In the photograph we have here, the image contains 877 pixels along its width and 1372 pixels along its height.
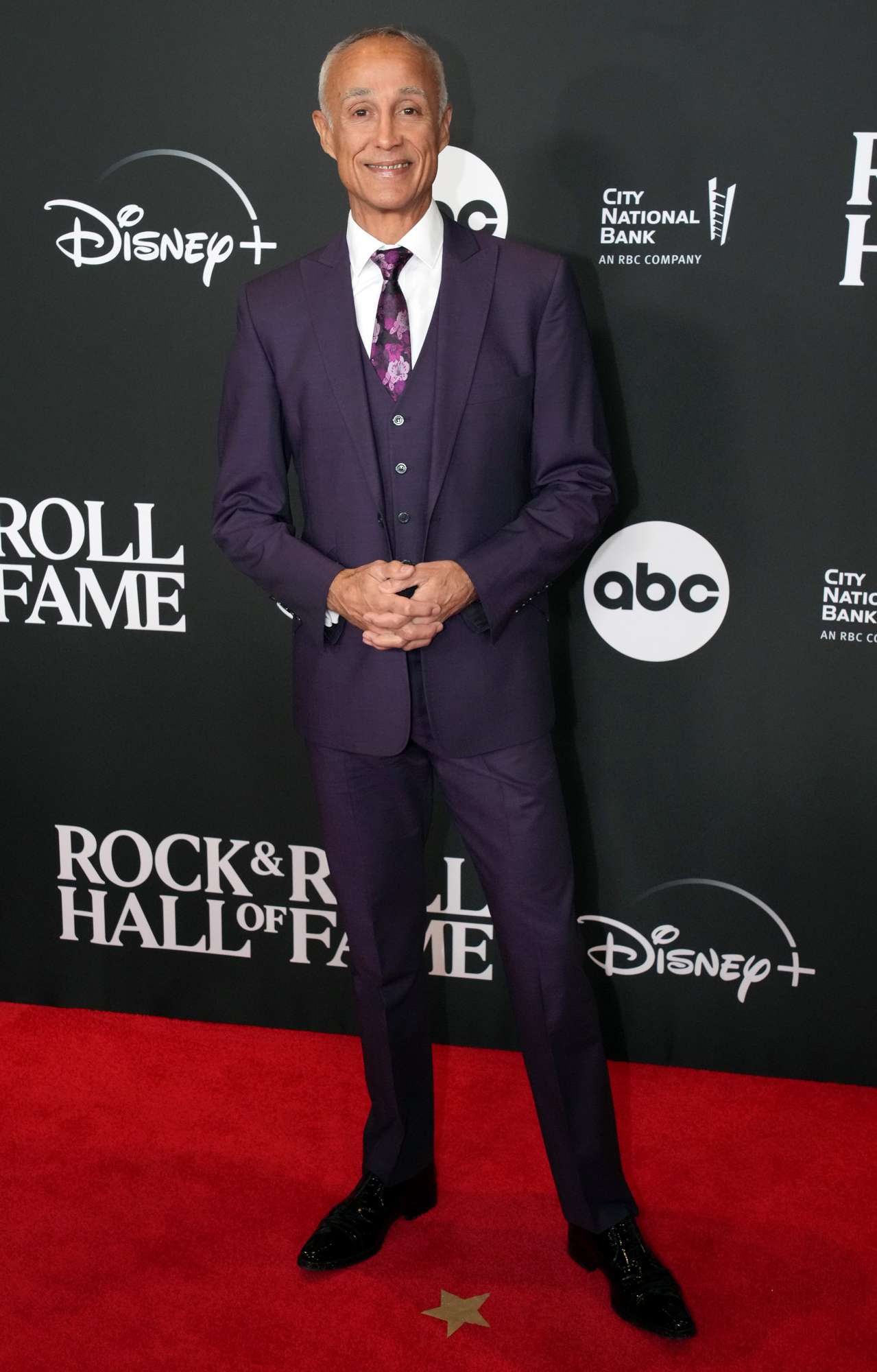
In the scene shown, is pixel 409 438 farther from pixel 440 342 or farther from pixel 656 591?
pixel 656 591

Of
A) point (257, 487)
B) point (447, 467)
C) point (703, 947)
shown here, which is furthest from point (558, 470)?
point (703, 947)

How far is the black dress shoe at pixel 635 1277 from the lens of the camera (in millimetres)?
2137

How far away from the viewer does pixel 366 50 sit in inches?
78.9

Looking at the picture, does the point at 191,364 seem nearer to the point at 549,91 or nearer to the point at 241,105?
the point at 241,105

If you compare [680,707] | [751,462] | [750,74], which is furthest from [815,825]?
[750,74]

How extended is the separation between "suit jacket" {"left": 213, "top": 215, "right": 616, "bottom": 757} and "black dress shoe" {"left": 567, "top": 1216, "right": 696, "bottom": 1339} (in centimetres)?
85

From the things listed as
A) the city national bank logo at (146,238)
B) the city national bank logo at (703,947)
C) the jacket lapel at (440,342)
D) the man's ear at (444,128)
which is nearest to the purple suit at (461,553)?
the jacket lapel at (440,342)

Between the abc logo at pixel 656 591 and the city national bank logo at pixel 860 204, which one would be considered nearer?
the city national bank logo at pixel 860 204

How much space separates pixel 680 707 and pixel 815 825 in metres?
0.37

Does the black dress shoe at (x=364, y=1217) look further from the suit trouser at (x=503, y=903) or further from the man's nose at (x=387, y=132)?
the man's nose at (x=387, y=132)

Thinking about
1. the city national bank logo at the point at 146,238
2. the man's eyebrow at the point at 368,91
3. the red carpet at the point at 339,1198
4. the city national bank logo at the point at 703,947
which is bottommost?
the red carpet at the point at 339,1198

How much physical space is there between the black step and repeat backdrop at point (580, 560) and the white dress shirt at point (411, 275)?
52 centimetres

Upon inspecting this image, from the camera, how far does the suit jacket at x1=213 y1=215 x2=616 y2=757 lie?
210 centimetres

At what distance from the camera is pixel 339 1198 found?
8.26ft
